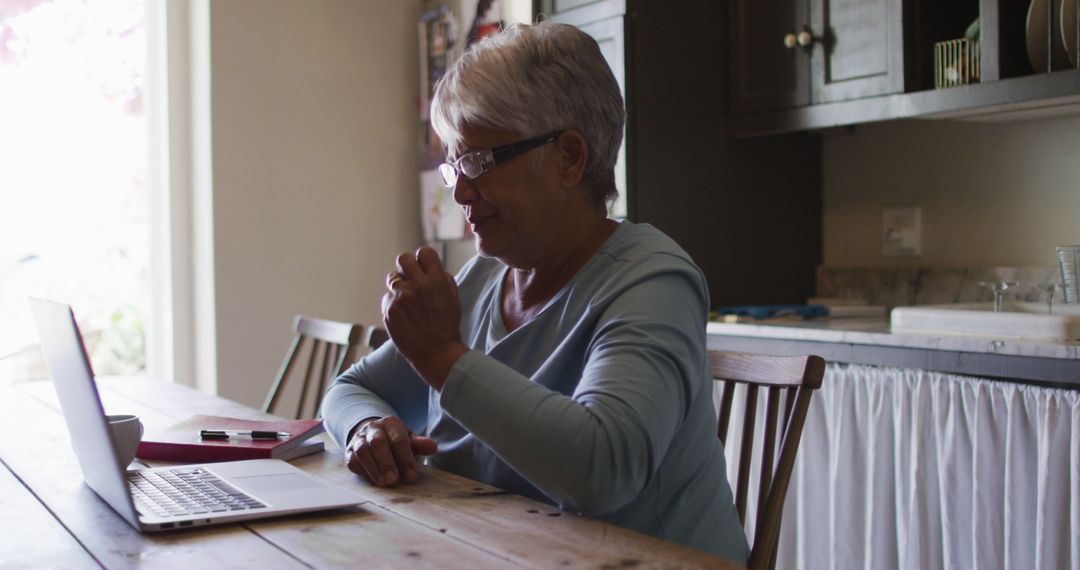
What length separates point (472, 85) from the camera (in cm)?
128

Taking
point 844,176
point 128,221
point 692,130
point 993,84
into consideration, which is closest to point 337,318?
point 128,221

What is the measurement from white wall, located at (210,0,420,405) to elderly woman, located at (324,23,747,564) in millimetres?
1918

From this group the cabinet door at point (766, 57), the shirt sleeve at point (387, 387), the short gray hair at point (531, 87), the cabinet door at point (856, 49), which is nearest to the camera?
the short gray hair at point (531, 87)

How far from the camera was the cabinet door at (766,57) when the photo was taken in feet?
8.75

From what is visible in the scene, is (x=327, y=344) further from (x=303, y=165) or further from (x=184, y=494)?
(x=303, y=165)

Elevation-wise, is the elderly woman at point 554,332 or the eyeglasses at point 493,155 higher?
the eyeglasses at point 493,155

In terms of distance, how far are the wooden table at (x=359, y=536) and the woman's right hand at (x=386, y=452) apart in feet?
0.06

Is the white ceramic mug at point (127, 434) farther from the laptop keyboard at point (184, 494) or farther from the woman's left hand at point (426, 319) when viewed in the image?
the woman's left hand at point (426, 319)

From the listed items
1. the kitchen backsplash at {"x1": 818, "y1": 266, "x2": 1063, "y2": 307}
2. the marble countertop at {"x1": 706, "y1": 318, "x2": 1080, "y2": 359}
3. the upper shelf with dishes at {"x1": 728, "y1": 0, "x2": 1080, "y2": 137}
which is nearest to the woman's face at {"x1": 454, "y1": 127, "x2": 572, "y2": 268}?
the marble countertop at {"x1": 706, "y1": 318, "x2": 1080, "y2": 359}

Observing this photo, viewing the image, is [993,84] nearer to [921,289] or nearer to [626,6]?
[921,289]

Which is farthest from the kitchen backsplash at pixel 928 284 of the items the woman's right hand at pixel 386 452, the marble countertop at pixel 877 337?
the woman's right hand at pixel 386 452

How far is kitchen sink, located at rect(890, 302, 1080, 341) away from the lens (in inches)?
77.0

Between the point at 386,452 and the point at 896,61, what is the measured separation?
68.5 inches

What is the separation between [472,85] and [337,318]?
240 cm
